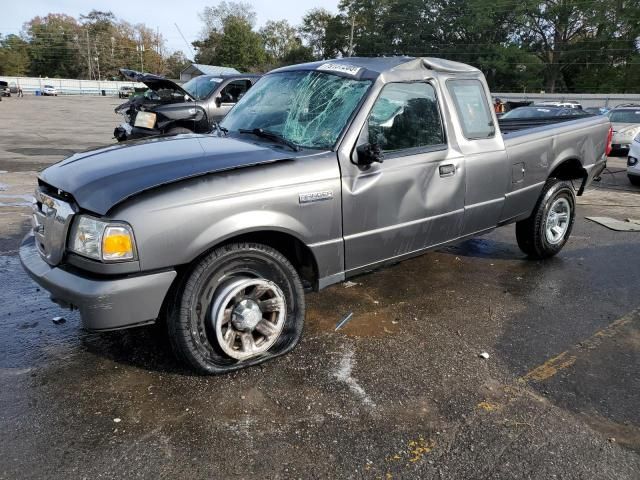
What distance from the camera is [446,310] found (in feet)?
13.5

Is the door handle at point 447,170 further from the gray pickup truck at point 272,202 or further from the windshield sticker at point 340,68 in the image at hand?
the windshield sticker at point 340,68

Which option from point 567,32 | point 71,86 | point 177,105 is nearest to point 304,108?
point 177,105

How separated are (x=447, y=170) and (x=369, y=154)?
941mm

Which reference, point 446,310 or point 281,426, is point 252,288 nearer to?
point 281,426

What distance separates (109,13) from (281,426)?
5237 inches

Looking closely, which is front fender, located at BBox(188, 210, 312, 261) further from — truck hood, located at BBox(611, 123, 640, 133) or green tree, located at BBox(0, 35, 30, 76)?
green tree, located at BBox(0, 35, 30, 76)

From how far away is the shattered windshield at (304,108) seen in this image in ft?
11.5

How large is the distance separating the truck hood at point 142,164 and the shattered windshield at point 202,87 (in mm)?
7072

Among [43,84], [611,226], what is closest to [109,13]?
[43,84]

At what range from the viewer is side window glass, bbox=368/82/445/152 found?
3.56 m

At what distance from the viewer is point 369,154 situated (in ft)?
10.7

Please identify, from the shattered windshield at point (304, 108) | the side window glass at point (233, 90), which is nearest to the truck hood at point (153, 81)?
the side window glass at point (233, 90)

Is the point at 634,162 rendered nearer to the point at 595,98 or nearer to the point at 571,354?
the point at 571,354

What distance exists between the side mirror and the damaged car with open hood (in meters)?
5.86
